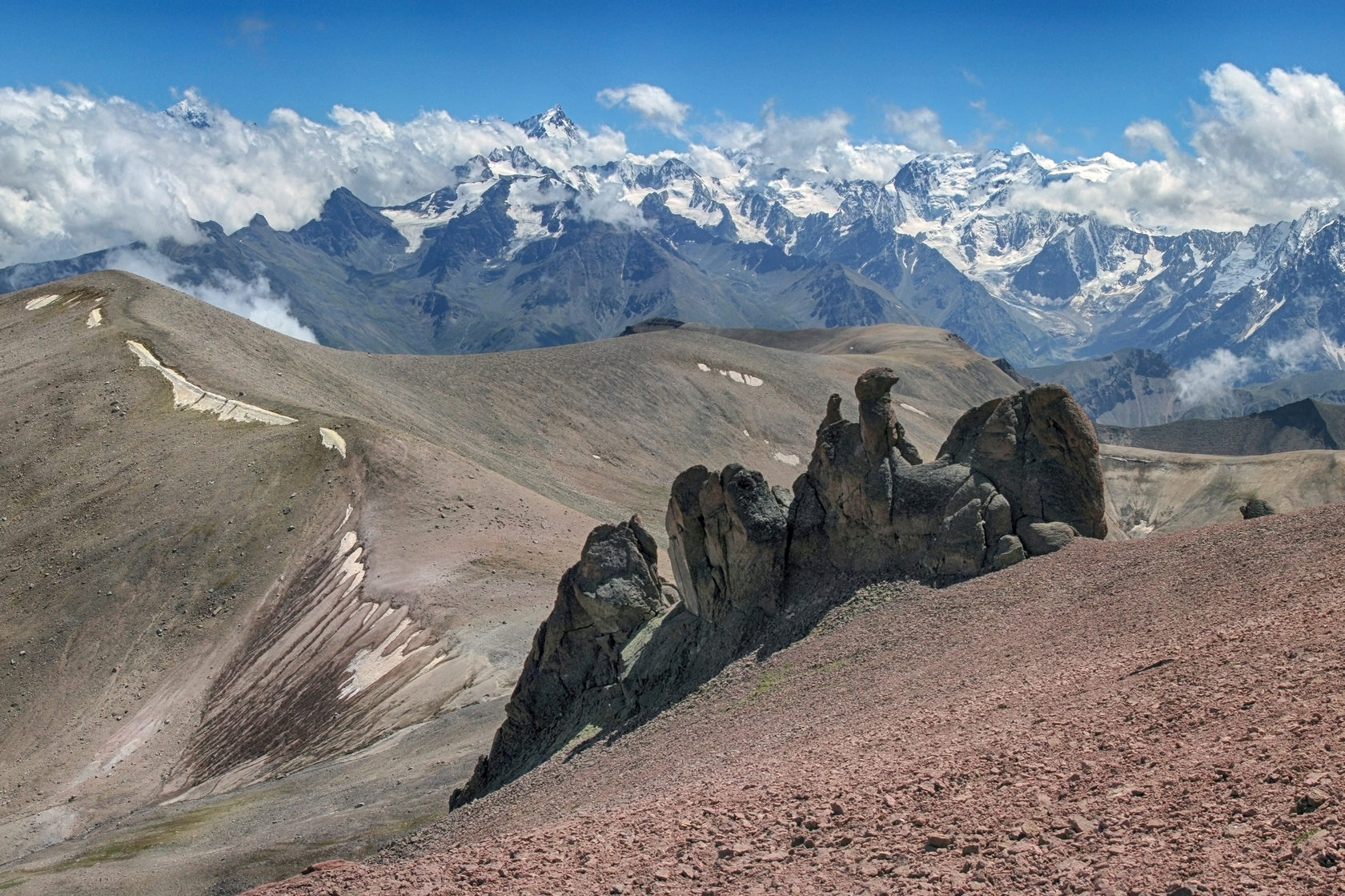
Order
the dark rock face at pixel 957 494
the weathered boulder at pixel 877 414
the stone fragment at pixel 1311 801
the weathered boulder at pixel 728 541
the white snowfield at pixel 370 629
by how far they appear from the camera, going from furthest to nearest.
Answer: the white snowfield at pixel 370 629 < the weathered boulder at pixel 728 541 < the weathered boulder at pixel 877 414 < the dark rock face at pixel 957 494 < the stone fragment at pixel 1311 801

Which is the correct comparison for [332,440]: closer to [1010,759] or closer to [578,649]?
[578,649]

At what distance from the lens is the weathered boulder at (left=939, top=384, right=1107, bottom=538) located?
81.1 feet

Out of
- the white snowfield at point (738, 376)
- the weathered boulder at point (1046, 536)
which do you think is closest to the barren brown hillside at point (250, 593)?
the weathered boulder at point (1046, 536)

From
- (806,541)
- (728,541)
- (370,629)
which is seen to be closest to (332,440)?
(370,629)

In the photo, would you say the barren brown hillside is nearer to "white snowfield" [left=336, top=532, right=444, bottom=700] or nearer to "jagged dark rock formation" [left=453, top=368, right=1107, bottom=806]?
"white snowfield" [left=336, top=532, right=444, bottom=700]

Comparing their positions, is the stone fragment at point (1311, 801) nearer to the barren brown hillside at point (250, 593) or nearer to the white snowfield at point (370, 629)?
the barren brown hillside at point (250, 593)

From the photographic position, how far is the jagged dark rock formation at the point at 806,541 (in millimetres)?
24516

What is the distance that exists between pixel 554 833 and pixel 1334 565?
512 inches

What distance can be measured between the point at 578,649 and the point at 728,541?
634 centimetres

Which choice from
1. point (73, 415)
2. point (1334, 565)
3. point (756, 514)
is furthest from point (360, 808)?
point (73, 415)

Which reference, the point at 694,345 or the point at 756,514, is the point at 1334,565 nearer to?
the point at 756,514

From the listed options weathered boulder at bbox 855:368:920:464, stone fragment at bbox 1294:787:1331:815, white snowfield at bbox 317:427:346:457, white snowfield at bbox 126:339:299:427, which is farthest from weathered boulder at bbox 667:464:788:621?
white snowfield at bbox 126:339:299:427

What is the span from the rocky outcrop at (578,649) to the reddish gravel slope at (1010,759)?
240 inches

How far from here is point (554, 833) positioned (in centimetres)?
1546
